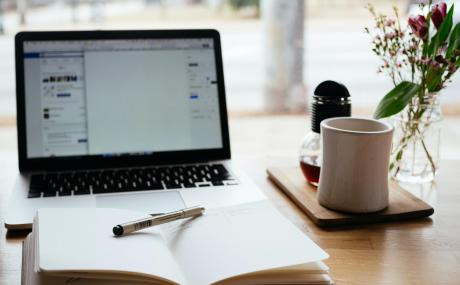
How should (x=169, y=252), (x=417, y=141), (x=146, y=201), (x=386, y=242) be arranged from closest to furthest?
(x=169, y=252) → (x=386, y=242) → (x=146, y=201) → (x=417, y=141)

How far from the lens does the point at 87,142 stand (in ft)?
3.89

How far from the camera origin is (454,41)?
1.05 metres

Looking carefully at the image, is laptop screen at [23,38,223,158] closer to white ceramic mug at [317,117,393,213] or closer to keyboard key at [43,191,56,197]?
keyboard key at [43,191,56,197]

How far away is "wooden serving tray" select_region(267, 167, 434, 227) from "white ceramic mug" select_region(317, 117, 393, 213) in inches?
0.5

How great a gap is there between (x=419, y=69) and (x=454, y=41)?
77mm

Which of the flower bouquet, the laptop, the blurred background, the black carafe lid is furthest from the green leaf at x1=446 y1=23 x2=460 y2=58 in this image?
the blurred background

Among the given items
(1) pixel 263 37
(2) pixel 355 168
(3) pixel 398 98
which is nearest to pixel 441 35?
(3) pixel 398 98

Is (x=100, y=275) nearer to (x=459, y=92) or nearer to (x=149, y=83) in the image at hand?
(x=149, y=83)

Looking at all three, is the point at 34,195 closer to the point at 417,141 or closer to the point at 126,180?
the point at 126,180

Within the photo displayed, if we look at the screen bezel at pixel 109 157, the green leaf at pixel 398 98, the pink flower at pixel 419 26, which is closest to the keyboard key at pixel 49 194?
the screen bezel at pixel 109 157

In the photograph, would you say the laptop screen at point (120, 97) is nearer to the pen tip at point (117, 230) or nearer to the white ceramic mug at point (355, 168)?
the white ceramic mug at point (355, 168)

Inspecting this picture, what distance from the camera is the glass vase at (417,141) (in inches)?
43.2

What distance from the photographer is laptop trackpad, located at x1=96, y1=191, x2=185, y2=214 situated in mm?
993

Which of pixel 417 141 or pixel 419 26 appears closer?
pixel 419 26
